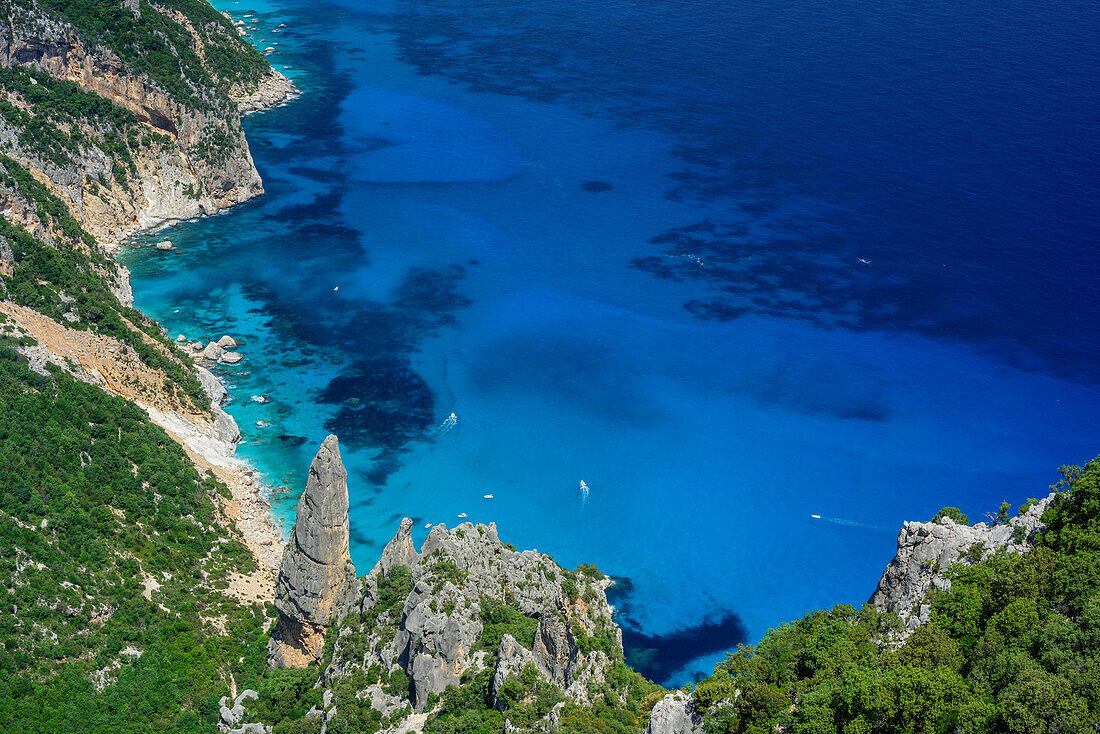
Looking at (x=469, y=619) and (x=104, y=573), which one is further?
(x=104, y=573)

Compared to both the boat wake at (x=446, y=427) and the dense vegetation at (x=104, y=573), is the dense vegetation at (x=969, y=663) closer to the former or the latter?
the dense vegetation at (x=104, y=573)

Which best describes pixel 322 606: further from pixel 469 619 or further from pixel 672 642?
pixel 672 642

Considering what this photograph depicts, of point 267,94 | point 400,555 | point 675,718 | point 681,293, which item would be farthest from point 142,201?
point 675,718

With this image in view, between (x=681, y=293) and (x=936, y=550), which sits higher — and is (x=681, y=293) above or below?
above

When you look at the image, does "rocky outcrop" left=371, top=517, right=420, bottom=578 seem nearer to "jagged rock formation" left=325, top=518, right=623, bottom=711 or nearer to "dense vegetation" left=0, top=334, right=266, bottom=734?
"jagged rock formation" left=325, top=518, right=623, bottom=711

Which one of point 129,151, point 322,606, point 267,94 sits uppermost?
point 267,94

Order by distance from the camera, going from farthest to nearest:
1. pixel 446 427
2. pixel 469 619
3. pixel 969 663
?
pixel 446 427
pixel 469 619
pixel 969 663

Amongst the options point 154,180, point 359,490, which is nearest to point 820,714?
point 359,490
